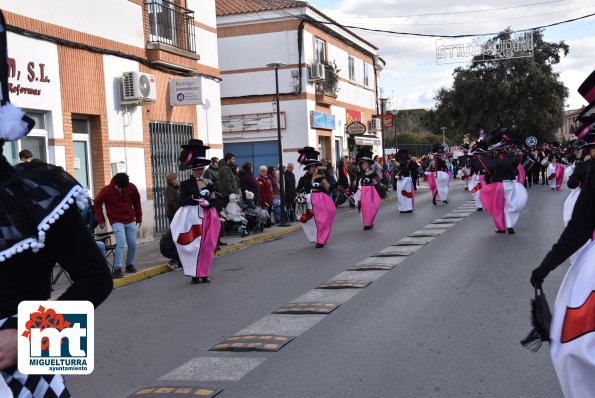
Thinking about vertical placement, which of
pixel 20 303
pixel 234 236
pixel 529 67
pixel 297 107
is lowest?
pixel 234 236

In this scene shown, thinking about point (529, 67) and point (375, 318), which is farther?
point (529, 67)

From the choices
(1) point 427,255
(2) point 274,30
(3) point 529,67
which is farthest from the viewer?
(3) point 529,67

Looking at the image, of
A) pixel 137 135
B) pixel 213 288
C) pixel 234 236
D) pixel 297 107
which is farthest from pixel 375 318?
pixel 297 107

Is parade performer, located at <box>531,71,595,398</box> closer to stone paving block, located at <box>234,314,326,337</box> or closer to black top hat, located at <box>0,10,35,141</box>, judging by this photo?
black top hat, located at <box>0,10,35,141</box>

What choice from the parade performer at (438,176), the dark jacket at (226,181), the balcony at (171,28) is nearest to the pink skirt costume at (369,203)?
the dark jacket at (226,181)

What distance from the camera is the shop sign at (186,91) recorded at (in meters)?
17.6

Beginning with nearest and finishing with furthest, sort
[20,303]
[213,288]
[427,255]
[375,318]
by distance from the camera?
[20,303], [375,318], [213,288], [427,255]

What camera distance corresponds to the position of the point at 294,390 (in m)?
5.04

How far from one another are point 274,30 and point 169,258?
19.0 metres

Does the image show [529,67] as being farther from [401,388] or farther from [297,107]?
[401,388]

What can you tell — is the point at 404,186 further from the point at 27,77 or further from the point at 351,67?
the point at 351,67

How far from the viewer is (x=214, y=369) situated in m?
5.70

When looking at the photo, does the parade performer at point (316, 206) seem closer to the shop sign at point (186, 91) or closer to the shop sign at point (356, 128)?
the shop sign at point (186, 91)

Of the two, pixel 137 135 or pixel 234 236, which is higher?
pixel 137 135
